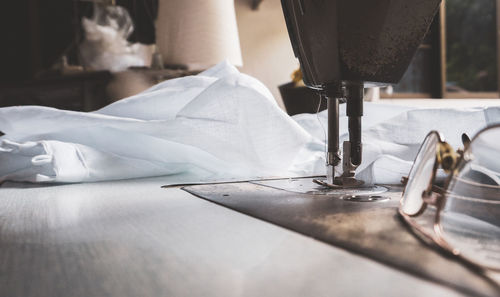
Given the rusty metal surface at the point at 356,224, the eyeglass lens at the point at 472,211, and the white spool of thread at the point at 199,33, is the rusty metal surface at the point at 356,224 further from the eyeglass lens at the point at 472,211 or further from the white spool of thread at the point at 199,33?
the white spool of thread at the point at 199,33

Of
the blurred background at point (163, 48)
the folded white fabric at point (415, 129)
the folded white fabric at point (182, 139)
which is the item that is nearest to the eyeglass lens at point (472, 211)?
the folded white fabric at point (415, 129)

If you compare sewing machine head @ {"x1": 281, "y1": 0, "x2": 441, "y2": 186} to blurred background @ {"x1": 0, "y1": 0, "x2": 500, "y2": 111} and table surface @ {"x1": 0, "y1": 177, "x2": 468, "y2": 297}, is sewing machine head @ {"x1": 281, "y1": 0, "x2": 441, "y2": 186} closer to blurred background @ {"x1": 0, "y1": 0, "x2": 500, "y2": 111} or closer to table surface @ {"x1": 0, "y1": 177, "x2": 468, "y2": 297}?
table surface @ {"x1": 0, "y1": 177, "x2": 468, "y2": 297}

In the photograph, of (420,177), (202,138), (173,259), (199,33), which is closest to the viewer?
(173,259)

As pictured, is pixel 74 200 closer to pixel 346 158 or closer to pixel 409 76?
pixel 346 158

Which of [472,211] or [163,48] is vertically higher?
[163,48]

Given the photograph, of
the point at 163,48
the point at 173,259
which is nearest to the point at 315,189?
the point at 173,259

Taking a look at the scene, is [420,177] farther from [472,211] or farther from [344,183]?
[344,183]

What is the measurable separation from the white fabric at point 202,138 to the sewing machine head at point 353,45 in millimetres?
103

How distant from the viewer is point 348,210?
0.39m

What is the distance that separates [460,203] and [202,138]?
0.46m

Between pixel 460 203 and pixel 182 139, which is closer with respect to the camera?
pixel 460 203

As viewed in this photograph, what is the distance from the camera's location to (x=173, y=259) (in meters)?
0.25

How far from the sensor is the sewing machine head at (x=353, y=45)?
533mm

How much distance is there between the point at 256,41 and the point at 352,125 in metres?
2.11
